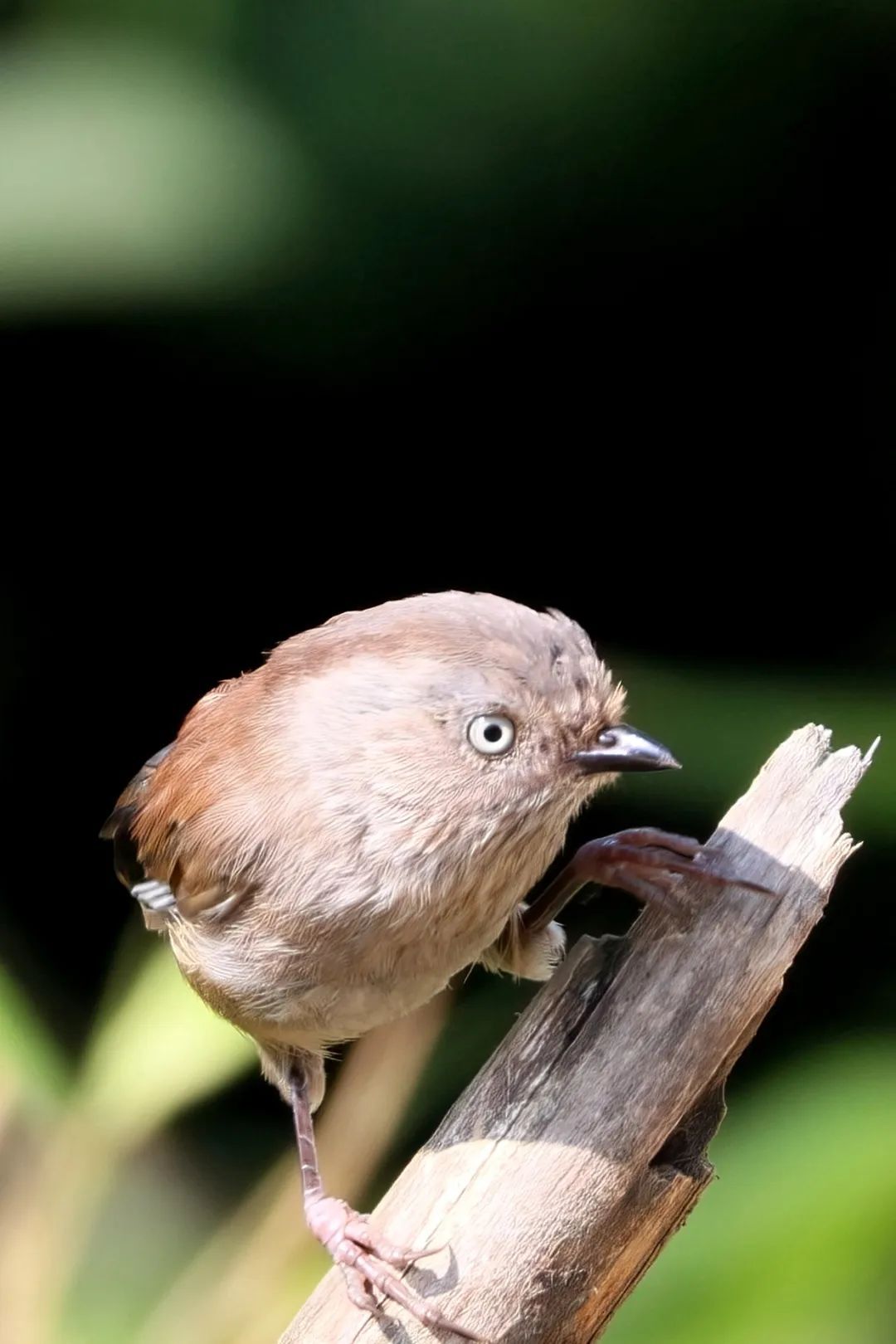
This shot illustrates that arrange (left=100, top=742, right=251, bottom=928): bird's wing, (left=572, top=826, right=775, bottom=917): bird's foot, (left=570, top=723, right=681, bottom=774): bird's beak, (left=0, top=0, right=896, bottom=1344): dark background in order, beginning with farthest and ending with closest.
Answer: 1. (left=0, top=0, right=896, bottom=1344): dark background
2. (left=100, top=742, right=251, bottom=928): bird's wing
3. (left=572, top=826, right=775, bottom=917): bird's foot
4. (left=570, top=723, right=681, bottom=774): bird's beak

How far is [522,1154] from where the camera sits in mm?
1727

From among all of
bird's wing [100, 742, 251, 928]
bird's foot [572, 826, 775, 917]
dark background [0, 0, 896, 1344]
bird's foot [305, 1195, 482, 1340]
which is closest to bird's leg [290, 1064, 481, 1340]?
bird's foot [305, 1195, 482, 1340]

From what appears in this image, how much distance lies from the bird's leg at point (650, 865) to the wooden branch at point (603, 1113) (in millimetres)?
24

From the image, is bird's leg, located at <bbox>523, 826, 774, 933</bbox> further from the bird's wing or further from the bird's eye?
the bird's wing

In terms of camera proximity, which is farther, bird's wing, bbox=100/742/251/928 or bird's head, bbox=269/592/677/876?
bird's wing, bbox=100/742/251/928

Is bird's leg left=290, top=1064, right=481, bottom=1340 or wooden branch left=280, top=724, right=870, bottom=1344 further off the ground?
wooden branch left=280, top=724, right=870, bottom=1344

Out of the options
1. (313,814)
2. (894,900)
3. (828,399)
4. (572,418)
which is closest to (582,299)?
(572,418)

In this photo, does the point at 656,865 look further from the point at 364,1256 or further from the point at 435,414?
the point at 435,414

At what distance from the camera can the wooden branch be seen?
5.58 ft

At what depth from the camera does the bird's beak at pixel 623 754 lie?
164cm

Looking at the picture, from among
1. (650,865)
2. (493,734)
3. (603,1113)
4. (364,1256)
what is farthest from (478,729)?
(364,1256)

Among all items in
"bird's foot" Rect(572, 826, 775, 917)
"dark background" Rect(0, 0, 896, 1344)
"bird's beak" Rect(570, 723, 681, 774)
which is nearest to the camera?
"bird's beak" Rect(570, 723, 681, 774)

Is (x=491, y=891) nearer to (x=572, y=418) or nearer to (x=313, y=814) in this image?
(x=313, y=814)

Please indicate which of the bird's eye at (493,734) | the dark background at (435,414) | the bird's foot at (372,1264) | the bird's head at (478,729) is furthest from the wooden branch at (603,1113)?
the dark background at (435,414)
